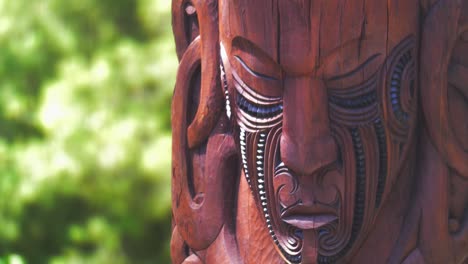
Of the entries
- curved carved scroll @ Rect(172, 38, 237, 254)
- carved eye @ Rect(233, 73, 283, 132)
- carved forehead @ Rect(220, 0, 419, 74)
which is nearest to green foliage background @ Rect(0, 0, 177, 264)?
curved carved scroll @ Rect(172, 38, 237, 254)

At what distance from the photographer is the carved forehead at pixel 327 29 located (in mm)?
1771

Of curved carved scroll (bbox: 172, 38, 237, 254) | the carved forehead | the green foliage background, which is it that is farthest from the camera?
the green foliage background

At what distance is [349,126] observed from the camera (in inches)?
70.9

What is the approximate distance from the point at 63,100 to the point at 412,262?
3.93m

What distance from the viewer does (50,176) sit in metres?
5.46

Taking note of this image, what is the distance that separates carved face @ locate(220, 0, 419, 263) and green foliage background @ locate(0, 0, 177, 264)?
138 inches

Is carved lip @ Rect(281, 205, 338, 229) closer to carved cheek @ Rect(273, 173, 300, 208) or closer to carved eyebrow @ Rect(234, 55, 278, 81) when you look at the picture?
carved cheek @ Rect(273, 173, 300, 208)

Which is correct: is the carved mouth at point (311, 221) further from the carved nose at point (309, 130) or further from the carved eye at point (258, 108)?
the carved eye at point (258, 108)

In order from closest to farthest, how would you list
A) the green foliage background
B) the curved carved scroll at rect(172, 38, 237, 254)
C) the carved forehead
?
the carved forehead
the curved carved scroll at rect(172, 38, 237, 254)
the green foliage background

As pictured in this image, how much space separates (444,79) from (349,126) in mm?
208

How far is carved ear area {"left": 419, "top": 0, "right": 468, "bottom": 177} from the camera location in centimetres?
183

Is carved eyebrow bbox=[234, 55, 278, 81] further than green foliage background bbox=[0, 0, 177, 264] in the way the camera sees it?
No

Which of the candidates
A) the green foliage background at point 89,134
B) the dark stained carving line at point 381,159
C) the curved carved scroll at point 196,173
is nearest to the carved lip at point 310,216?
the dark stained carving line at point 381,159

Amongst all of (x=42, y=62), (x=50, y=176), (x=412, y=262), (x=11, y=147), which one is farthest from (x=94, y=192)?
(x=412, y=262)
